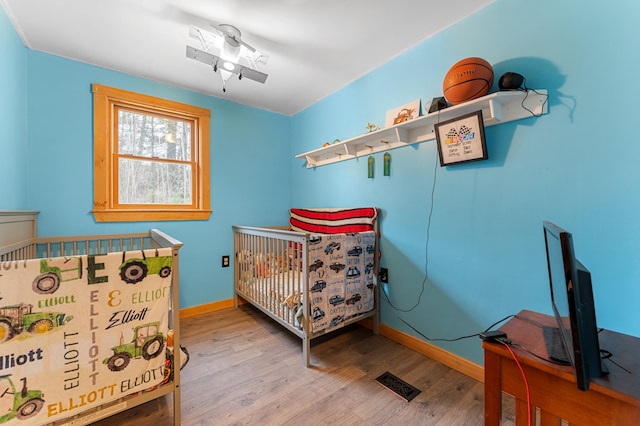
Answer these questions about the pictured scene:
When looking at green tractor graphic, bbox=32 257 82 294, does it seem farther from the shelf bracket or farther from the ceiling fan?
the shelf bracket

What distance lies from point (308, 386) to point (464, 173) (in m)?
1.64

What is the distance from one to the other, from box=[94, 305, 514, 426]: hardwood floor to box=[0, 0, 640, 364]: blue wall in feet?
0.89

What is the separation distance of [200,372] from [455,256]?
184cm

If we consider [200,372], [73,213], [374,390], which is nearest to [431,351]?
[374,390]

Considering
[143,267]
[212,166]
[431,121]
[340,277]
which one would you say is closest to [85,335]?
[143,267]

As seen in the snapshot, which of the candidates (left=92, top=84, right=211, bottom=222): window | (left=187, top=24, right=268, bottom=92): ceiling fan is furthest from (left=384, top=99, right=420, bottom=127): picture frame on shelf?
(left=92, top=84, right=211, bottom=222): window

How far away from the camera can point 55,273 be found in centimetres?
90

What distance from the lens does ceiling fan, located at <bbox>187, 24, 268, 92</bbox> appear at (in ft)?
5.32

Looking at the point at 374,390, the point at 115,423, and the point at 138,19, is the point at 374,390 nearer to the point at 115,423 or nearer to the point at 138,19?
the point at 115,423

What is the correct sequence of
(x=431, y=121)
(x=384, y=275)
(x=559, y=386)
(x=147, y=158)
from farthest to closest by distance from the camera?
(x=147, y=158) < (x=384, y=275) < (x=431, y=121) < (x=559, y=386)

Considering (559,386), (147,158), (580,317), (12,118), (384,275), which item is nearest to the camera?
(580,317)

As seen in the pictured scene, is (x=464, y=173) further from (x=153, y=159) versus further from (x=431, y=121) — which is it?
(x=153, y=159)

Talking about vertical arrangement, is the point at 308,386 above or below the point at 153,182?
below

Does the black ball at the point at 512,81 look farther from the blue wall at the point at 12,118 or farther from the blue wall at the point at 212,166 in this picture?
the blue wall at the point at 12,118
